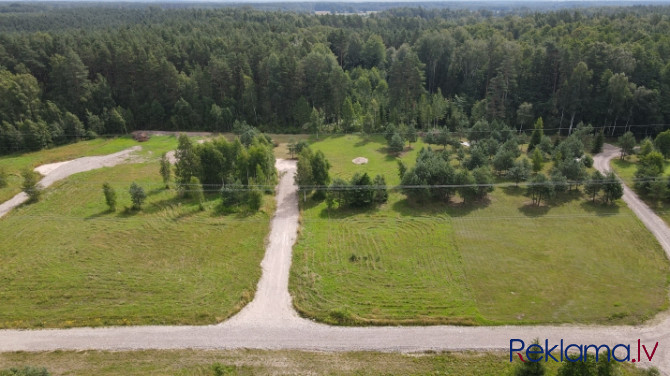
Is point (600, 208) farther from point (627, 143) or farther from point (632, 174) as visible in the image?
point (627, 143)

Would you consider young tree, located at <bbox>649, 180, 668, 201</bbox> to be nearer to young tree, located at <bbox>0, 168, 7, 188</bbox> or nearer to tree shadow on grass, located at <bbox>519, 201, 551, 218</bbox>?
tree shadow on grass, located at <bbox>519, 201, 551, 218</bbox>

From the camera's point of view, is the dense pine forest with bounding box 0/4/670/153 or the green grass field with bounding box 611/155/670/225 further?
the dense pine forest with bounding box 0/4/670/153

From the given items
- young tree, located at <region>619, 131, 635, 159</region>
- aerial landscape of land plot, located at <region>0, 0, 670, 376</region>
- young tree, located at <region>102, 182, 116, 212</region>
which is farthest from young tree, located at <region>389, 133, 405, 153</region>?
young tree, located at <region>102, 182, 116, 212</region>

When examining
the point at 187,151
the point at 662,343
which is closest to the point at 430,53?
the point at 187,151

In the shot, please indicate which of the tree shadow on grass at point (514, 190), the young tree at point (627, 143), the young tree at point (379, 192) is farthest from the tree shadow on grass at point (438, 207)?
the young tree at point (627, 143)

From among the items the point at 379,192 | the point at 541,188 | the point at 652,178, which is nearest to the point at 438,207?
the point at 379,192

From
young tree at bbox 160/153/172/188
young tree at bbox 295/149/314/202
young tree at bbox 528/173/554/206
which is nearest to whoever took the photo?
young tree at bbox 528/173/554/206

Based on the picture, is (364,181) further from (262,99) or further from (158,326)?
(262,99)
